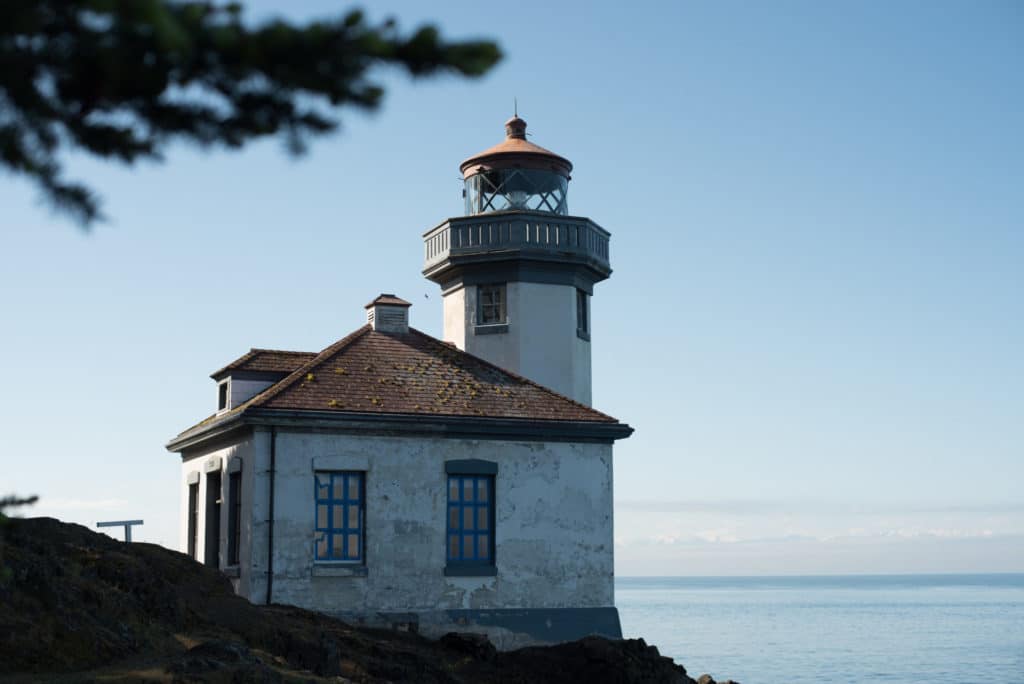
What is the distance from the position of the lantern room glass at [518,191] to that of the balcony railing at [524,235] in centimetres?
110

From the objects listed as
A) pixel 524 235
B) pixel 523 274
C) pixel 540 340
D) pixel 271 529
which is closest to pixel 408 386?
pixel 271 529

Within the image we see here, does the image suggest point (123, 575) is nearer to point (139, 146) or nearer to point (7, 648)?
point (7, 648)

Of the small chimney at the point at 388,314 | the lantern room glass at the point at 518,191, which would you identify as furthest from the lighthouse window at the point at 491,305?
the small chimney at the point at 388,314

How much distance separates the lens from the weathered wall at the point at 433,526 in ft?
69.3

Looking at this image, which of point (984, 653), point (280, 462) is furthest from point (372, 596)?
point (984, 653)

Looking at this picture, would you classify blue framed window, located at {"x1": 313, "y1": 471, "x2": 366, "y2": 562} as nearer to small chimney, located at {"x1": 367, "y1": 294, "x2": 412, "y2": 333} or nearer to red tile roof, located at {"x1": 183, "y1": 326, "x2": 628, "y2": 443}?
red tile roof, located at {"x1": 183, "y1": 326, "x2": 628, "y2": 443}

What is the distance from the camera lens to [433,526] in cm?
2202

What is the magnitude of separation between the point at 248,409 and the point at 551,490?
222 inches

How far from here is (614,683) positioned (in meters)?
20.4

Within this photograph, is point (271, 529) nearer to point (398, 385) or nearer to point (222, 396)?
point (398, 385)

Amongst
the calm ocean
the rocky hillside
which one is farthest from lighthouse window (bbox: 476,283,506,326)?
the calm ocean

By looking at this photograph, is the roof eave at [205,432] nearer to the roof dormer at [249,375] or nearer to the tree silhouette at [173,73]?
the roof dormer at [249,375]

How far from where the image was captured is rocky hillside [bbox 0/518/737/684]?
1429 cm

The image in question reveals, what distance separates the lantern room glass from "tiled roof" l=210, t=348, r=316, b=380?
6.76 metres
